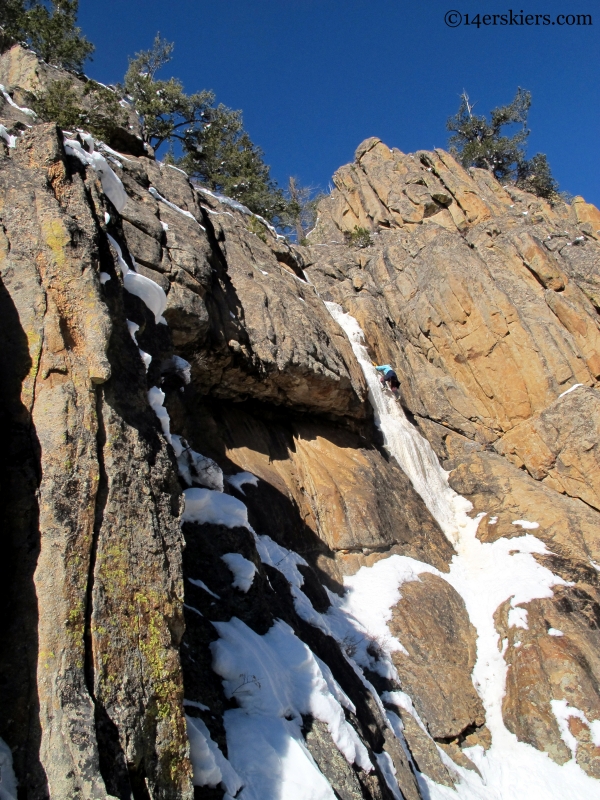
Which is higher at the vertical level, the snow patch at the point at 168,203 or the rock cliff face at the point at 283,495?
the snow patch at the point at 168,203

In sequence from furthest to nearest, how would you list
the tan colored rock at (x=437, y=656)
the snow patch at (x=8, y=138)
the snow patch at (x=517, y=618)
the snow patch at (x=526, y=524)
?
the snow patch at (x=526, y=524) < the snow patch at (x=517, y=618) < the tan colored rock at (x=437, y=656) < the snow patch at (x=8, y=138)

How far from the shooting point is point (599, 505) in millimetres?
16828

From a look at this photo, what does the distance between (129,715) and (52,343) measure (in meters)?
2.96

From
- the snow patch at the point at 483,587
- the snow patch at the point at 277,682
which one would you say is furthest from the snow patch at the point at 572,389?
the snow patch at the point at 277,682

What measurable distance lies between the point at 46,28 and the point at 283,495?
2218 cm

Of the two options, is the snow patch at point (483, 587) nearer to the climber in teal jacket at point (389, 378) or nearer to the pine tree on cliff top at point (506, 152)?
the climber in teal jacket at point (389, 378)

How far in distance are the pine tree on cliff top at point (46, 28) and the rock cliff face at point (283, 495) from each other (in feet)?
12.5

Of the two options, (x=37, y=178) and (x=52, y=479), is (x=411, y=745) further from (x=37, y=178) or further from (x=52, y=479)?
(x=37, y=178)

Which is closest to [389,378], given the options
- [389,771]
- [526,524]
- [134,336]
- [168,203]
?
[526,524]

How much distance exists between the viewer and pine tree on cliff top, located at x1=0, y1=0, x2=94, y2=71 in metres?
21.3

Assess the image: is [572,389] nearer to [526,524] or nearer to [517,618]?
[526,524]

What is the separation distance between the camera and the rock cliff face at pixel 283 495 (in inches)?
149

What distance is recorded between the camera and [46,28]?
21375 mm

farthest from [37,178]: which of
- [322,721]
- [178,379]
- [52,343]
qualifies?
[322,721]
